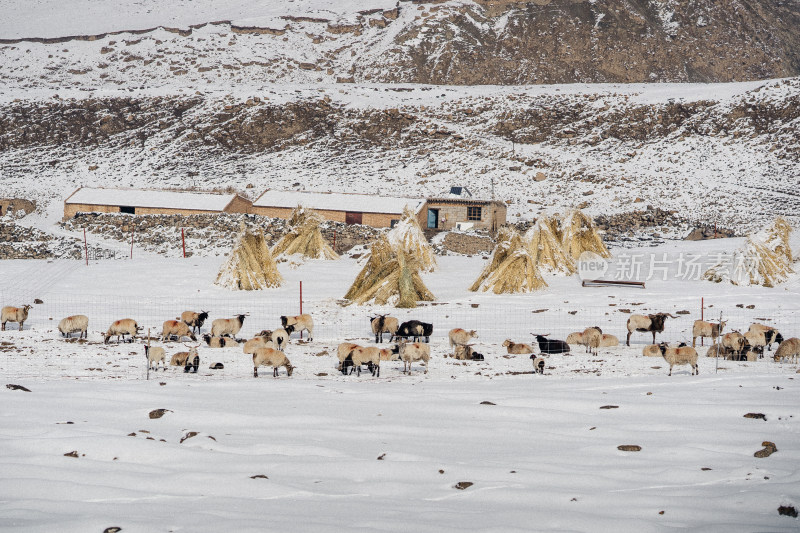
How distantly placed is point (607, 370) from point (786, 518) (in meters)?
8.52

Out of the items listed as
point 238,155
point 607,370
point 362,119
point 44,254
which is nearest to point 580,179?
point 362,119

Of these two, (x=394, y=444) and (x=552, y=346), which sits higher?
(x=552, y=346)

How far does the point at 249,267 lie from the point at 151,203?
2513 centimetres

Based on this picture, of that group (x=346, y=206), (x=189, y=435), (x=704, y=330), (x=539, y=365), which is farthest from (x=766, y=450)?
(x=346, y=206)

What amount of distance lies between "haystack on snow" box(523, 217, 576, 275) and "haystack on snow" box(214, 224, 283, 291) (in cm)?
1000

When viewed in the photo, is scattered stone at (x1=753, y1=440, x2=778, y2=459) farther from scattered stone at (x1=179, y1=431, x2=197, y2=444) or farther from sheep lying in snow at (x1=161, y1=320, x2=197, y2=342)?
sheep lying in snow at (x1=161, y1=320, x2=197, y2=342)

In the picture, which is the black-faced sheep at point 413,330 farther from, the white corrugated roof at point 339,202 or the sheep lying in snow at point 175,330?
the white corrugated roof at point 339,202

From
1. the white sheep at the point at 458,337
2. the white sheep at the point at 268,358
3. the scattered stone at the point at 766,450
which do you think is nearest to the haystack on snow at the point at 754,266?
the white sheep at the point at 458,337

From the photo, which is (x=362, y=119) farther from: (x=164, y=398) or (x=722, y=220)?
(x=164, y=398)

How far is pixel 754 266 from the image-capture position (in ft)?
81.9

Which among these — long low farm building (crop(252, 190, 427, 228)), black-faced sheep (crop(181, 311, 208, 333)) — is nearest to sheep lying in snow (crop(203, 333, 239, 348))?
black-faced sheep (crop(181, 311, 208, 333))

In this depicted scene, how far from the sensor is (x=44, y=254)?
1519 inches

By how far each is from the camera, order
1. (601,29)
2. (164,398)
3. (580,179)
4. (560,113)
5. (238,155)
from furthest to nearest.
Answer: (601,29), (560,113), (238,155), (580,179), (164,398)

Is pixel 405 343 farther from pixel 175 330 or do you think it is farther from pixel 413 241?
pixel 413 241
